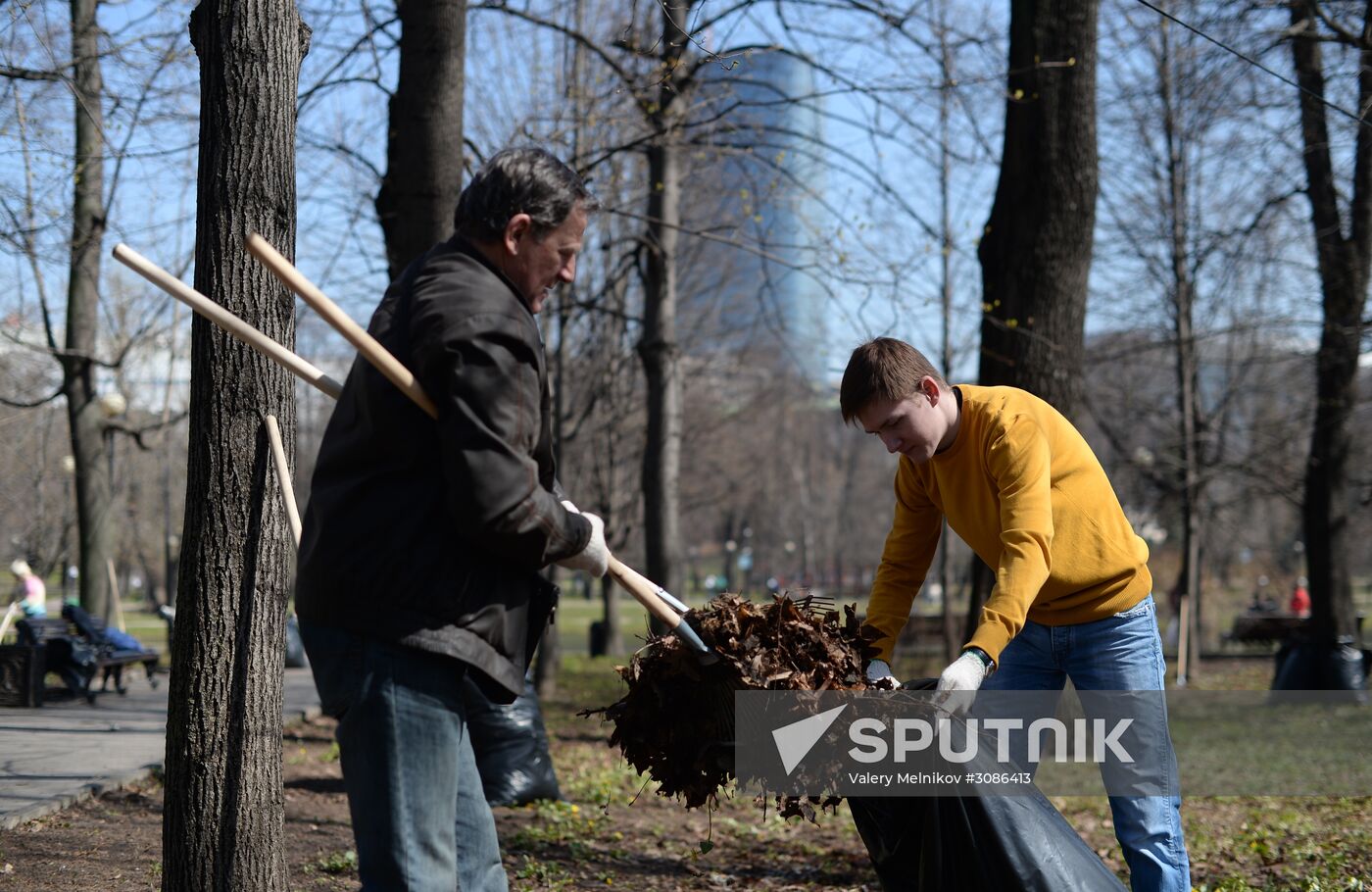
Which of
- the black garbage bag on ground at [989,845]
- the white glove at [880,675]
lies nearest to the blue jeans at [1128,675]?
the black garbage bag on ground at [989,845]

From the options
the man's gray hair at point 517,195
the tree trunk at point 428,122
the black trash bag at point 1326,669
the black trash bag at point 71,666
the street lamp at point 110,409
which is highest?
the tree trunk at point 428,122

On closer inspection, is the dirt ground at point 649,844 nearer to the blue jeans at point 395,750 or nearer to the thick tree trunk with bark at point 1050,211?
the blue jeans at point 395,750

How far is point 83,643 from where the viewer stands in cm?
1118

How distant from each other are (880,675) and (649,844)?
299 centimetres

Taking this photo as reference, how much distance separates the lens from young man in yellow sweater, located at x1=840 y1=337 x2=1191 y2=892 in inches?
124

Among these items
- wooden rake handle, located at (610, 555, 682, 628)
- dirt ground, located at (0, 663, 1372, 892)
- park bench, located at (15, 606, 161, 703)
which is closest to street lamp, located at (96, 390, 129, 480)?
park bench, located at (15, 606, 161, 703)

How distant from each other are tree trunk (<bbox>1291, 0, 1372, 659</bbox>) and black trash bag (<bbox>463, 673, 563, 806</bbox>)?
9.90m

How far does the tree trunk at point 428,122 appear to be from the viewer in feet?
21.5

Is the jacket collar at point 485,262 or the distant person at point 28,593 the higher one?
the jacket collar at point 485,262

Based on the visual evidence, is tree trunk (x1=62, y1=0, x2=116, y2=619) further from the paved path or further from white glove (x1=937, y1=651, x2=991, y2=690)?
white glove (x1=937, y1=651, x2=991, y2=690)

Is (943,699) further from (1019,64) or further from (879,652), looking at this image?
(1019,64)

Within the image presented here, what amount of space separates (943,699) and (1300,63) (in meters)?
12.5

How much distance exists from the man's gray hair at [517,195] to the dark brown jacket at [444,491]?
0.11 meters

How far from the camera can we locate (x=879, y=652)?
11.3ft
